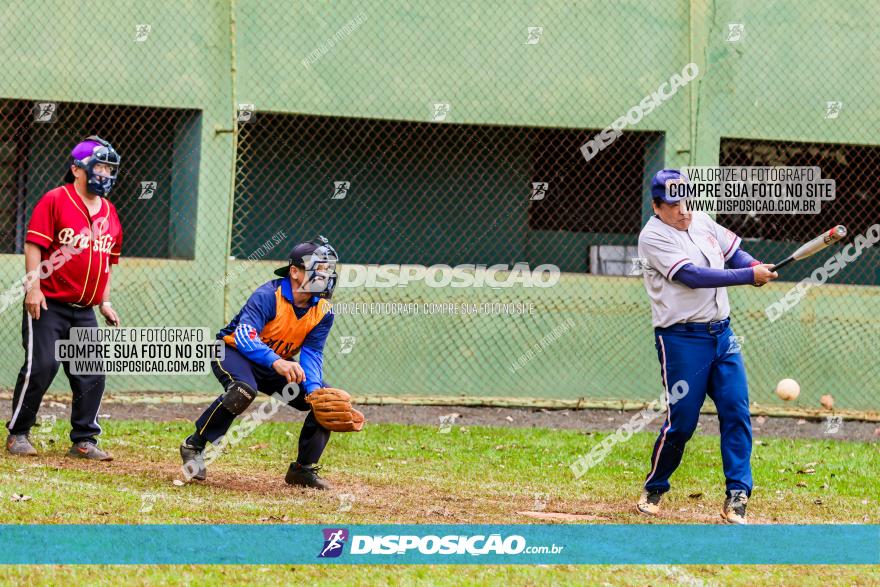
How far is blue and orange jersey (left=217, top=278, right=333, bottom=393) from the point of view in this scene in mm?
7438

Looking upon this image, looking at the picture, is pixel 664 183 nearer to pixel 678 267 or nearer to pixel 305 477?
pixel 678 267

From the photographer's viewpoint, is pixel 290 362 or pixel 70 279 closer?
pixel 290 362

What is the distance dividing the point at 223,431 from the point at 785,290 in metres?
7.80

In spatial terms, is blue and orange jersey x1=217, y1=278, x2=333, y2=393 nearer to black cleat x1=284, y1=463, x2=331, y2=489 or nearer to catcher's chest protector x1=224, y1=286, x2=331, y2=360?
catcher's chest protector x1=224, y1=286, x2=331, y2=360

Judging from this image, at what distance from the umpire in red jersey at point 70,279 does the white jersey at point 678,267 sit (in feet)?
12.1

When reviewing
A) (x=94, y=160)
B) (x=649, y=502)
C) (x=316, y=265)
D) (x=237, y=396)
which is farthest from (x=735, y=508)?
(x=94, y=160)

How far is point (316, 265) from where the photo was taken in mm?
7441

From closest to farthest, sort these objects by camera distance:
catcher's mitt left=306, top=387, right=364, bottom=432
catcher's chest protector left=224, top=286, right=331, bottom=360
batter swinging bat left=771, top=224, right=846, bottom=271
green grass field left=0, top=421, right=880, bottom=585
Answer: green grass field left=0, top=421, right=880, bottom=585
batter swinging bat left=771, top=224, right=846, bottom=271
catcher's mitt left=306, top=387, right=364, bottom=432
catcher's chest protector left=224, top=286, right=331, bottom=360

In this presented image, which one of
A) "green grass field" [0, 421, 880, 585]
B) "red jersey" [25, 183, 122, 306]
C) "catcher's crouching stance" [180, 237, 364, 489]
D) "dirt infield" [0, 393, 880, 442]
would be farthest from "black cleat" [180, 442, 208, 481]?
"dirt infield" [0, 393, 880, 442]

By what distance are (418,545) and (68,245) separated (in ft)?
12.4

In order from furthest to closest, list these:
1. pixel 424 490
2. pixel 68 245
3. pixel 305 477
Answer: pixel 68 245, pixel 424 490, pixel 305 477

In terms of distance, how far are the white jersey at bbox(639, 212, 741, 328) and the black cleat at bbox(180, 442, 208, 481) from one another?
114 inches

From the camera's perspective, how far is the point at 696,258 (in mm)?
7203

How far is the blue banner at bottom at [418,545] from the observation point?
5.52m
